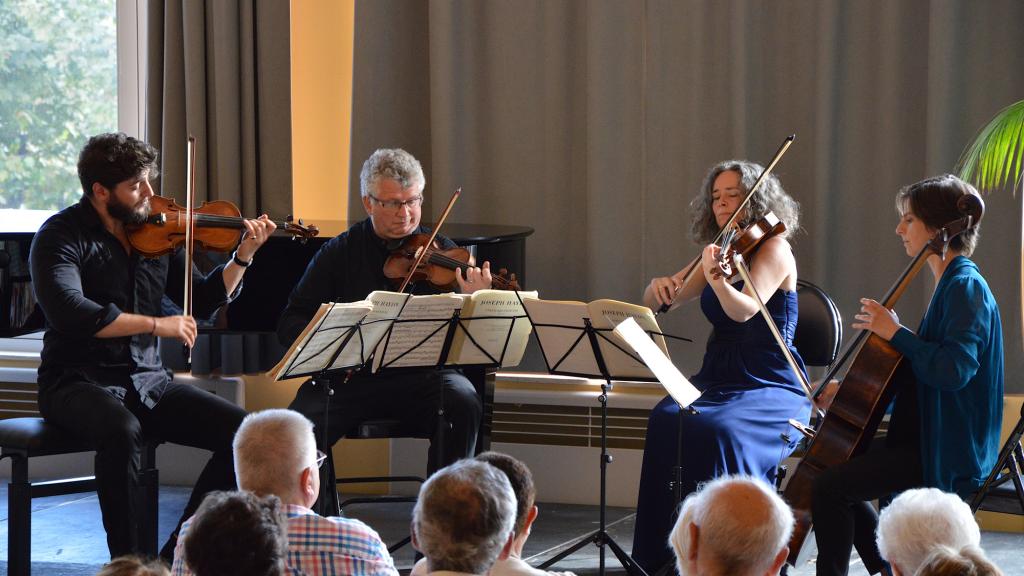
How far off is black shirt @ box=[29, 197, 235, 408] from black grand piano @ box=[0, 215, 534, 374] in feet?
1.28

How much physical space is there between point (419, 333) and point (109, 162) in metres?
1.00

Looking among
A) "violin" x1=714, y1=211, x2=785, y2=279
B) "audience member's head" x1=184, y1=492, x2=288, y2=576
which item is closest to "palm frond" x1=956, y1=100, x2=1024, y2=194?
"violin" x1=714, y1=211, x2=785, y2=279

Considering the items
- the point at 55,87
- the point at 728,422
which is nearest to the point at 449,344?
the point at 728,422

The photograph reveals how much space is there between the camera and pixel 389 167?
3668 mm

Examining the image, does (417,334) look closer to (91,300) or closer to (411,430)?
(411,430)

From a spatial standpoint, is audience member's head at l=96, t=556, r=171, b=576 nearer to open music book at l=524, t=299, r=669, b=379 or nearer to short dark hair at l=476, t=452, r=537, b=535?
short dark hair at l=476, t=452, r=537, b=535

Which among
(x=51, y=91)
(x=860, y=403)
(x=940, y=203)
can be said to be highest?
(x=51, y=91)

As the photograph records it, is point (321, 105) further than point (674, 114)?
Yes

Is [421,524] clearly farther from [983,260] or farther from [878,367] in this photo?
[983,260]

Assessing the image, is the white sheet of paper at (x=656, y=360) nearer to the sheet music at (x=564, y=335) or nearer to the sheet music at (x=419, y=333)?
the sheet music at (x=564, y=335)

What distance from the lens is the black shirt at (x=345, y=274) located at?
369 centimetres

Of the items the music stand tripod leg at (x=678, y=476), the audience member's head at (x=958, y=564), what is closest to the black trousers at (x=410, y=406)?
the music stand tripod leg at (x=678, y=476)

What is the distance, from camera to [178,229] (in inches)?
135

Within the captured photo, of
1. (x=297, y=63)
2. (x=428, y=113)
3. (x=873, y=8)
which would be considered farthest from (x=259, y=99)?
(x=873, y=8)
